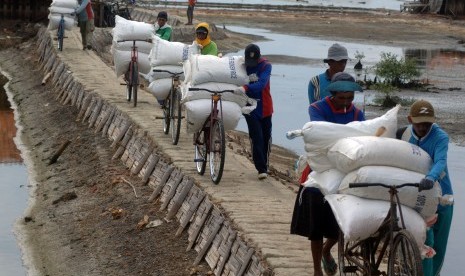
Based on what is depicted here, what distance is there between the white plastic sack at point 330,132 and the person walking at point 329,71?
1.09 meters

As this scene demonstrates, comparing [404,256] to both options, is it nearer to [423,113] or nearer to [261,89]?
[423,113]

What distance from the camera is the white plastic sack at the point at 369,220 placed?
7504 mm

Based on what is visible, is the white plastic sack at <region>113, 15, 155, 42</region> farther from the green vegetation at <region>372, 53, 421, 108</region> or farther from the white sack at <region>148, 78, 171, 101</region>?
the green vegetation at <region>372, 53, 421, 108</region>

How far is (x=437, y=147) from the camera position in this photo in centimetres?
763

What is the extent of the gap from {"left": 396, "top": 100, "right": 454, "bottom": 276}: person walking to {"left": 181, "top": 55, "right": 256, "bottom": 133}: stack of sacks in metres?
4.05

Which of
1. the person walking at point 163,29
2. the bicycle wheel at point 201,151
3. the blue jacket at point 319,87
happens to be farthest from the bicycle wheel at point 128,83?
the blue jacket at point 319,87

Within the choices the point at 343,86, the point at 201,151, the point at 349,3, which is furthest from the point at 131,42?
the point at 349,3

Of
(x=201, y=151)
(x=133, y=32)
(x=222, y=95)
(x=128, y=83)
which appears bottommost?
(x=128, y=83)

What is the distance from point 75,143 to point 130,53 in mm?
1872

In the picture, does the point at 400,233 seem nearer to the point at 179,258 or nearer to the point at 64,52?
the point at 179,258

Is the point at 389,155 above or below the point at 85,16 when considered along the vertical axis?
above

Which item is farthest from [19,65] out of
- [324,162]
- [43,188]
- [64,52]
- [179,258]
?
[324,162]

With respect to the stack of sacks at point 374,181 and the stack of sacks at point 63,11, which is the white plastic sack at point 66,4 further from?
the stack of sacks at point 374,181

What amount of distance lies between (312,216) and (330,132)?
1.99ft
